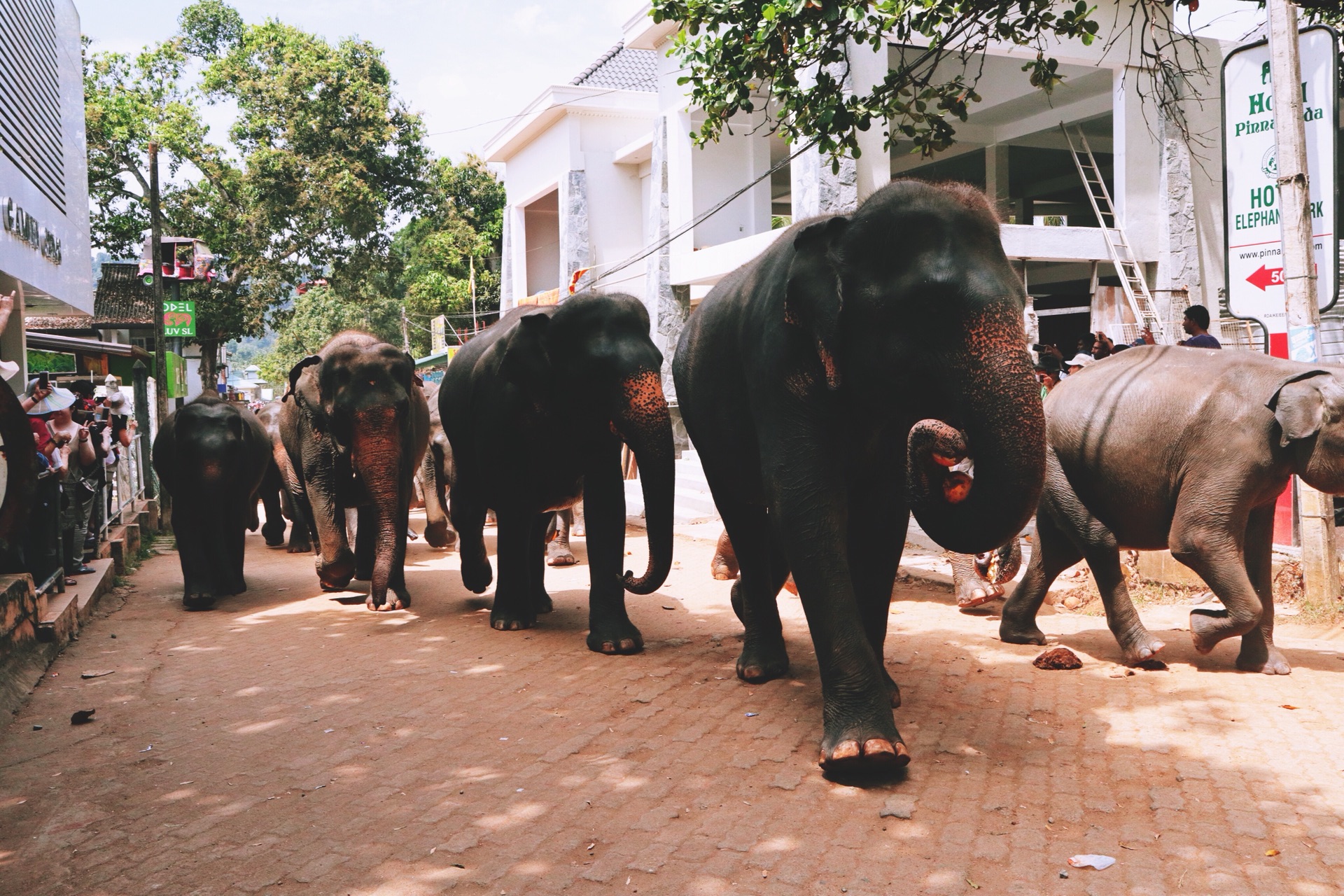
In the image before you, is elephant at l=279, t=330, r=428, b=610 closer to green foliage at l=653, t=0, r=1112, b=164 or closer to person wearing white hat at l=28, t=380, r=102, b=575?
person wearing white hat at l=28, t=380, r=102, b=575

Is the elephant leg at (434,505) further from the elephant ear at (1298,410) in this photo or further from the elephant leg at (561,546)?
the elephant ear at (1298,410)

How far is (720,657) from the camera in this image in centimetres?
643

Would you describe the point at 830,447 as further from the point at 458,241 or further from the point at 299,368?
the point at 458,241

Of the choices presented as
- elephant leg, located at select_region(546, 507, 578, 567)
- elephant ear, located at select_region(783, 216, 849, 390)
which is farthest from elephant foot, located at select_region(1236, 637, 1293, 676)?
elephant leg, located at select_region(546, 507, 578, 567)

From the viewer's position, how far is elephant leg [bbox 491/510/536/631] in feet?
24.1

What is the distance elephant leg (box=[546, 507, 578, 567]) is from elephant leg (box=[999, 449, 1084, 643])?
4.89 metres

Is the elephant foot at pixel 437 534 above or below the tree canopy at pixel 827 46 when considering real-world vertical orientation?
below

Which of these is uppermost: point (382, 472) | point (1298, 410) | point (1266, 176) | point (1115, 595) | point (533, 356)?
point (1266, 176)

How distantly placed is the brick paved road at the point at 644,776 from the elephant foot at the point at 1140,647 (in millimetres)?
147

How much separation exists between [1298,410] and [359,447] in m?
5.80

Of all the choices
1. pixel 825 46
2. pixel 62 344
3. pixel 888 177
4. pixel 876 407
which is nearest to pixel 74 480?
pixel 825 46

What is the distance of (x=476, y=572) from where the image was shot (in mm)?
8266

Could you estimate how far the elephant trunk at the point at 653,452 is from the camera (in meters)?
6.00

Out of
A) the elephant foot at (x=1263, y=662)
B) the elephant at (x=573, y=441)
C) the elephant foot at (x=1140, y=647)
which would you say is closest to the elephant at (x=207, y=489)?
the elephant at (x=573, y=441)
